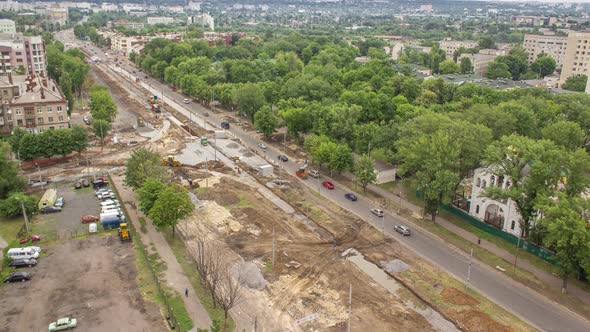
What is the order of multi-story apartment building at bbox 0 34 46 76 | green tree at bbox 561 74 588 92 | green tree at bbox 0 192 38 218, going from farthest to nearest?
1. green tree at bbox 561 74 588 92
2. multi-story apartment building at bbox 0 34 46 76
3. green tree at bbox 0 192 38 218

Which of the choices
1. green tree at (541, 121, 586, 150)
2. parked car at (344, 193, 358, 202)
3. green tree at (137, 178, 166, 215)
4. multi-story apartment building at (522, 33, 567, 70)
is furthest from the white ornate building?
multi-story apartment building at (522, 33, 567, 70)

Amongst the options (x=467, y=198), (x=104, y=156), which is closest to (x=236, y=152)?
(x=104, y=156)

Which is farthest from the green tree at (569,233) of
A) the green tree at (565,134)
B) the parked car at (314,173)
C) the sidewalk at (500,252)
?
the parked car at (314,173)

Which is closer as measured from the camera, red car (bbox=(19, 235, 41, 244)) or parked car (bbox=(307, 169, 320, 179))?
red car (bbox=(19, 235, 41, 244))

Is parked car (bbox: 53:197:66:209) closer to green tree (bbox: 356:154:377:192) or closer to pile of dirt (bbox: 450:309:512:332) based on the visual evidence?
green tree (bbox: 356:154:377:192)

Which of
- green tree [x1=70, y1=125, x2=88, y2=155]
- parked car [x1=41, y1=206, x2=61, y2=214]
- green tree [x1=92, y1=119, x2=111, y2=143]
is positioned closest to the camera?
parked car [x1=41, y1=206, x2=61, y2=214]

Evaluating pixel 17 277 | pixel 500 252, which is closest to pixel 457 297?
pixel 500 252

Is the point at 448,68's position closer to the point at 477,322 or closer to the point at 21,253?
the point at 477,322

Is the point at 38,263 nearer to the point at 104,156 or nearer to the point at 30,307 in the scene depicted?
the point at 30,307
